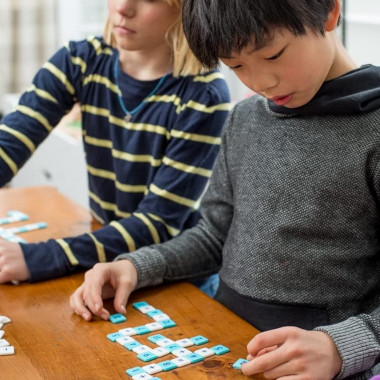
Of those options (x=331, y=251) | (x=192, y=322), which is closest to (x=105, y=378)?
(x=192, y=322)

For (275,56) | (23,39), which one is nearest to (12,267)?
(275,56)

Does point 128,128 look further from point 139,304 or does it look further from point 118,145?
point 139,304

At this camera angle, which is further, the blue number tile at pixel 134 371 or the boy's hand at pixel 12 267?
the boy's hand at pixel 12 267

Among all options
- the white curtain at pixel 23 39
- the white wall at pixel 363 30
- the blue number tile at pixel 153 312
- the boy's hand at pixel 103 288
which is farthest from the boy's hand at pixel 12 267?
the white curtain at pixel 23 39

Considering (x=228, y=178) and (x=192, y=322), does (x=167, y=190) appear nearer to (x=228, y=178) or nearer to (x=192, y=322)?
(x=228, y=178)

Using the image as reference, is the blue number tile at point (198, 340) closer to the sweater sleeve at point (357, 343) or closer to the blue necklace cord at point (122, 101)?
the sweater sleeve at point (357, 343)

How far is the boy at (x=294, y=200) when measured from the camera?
1.12m

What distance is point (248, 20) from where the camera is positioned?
1.12 m

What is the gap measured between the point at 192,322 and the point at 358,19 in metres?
1.46

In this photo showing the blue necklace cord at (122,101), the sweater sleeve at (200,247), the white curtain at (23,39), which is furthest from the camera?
the white curtain at (23,39)

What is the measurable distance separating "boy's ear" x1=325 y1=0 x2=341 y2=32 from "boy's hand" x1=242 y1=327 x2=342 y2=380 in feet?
1.53

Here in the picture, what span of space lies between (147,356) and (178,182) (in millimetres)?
532

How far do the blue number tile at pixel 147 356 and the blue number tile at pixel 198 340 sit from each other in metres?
0.08

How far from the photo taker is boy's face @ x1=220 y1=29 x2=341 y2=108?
1.14 meters
